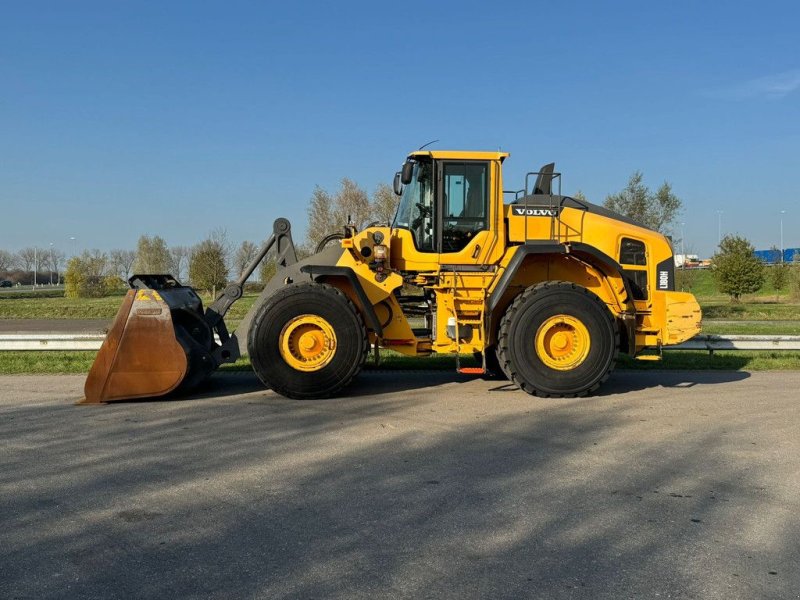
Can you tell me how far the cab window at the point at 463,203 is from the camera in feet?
31.4

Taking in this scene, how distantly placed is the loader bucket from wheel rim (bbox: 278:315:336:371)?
1211 mm

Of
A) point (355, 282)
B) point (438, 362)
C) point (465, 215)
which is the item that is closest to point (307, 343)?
point (355, 282)

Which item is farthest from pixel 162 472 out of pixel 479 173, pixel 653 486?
pixel 479 173

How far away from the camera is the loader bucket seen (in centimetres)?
859

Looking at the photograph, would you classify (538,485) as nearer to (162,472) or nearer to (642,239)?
(162,472)

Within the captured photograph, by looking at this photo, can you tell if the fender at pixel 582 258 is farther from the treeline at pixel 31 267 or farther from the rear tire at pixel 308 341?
the treeline at pixel 31 267

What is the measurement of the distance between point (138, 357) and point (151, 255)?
4891 centimetres

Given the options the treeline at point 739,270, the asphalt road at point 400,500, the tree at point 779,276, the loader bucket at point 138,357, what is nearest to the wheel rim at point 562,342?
the asphalt road at point 400,500

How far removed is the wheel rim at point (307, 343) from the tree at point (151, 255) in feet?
153

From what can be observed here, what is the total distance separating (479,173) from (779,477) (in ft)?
17.4

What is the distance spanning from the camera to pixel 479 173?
957cm

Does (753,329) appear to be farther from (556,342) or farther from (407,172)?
(407,172)

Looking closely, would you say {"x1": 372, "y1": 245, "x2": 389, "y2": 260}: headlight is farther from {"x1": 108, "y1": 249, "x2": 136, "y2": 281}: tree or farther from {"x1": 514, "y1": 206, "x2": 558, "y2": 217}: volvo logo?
{"x1": 108, "y1": 249, "x2": 136, "y2": 281}: tree

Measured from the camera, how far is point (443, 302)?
31.6 ft
